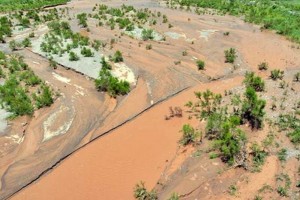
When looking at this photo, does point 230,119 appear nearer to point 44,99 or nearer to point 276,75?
point 276,75

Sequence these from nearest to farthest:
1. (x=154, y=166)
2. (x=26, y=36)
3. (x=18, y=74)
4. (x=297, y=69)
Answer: (x=154, y=166)
(x=18, y=74)
(x=297, y=69)
(x=26, y=36)

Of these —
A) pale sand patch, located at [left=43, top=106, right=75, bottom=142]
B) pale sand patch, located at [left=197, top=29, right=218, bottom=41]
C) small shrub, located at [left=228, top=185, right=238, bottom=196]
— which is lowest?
pale sand patch, located at [left=43, top=106, right=75, bottom=142]

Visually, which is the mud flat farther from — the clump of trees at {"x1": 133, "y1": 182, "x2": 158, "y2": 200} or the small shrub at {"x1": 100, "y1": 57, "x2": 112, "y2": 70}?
the small shrub at {"x1": 100, "y1": 57, "x2": 112, "y2": 70}

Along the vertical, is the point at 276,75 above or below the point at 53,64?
above

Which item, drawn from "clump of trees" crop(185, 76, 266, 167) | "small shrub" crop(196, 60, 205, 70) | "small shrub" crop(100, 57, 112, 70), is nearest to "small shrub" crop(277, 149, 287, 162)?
"clump of trees" crop(185, 76, 266, 167)

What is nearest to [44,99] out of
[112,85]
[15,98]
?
[15,98]

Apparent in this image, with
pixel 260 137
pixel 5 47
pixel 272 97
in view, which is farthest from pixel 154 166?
pixel 5 47

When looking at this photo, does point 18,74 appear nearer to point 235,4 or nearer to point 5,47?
point 5,47
